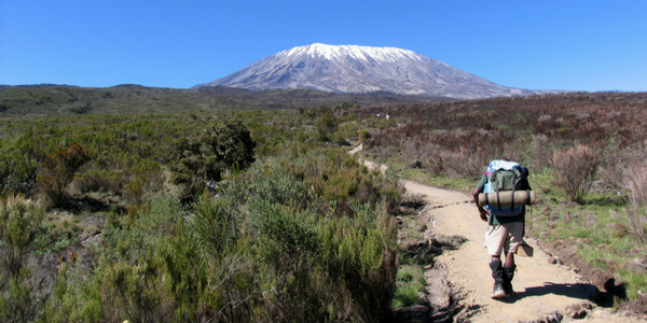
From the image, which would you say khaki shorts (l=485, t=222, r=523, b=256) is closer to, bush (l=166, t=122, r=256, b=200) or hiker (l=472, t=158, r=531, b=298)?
hiker (l=472, t=158, r=531, b=298)

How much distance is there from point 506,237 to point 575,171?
394 cm

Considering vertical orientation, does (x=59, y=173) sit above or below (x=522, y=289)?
above

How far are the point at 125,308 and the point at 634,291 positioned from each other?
3846 millimetres

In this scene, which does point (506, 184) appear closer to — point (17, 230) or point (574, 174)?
point (574, 174)

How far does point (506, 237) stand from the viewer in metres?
3.12

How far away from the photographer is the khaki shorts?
3084mm

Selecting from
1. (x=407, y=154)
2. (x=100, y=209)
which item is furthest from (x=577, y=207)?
(x=100, y=209)

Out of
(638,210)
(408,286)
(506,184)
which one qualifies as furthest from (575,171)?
(408,286)

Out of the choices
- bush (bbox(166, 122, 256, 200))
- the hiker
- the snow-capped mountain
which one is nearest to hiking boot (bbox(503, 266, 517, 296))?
the hiker

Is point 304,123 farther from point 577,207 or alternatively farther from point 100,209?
point 577,207

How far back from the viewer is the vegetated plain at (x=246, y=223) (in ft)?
7.19

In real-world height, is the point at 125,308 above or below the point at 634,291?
above

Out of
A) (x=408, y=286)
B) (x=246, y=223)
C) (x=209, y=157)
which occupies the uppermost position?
(x=209, y=157)

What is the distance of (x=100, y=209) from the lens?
7.19 m
